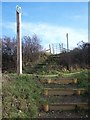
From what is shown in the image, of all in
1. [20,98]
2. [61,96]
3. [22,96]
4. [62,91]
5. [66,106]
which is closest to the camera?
[20,98]

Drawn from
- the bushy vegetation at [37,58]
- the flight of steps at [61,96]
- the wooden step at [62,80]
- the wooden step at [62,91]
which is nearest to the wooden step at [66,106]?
the flight of steps at [61,96]

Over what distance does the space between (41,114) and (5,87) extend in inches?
36.9

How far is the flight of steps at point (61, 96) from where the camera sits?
21.7 feet

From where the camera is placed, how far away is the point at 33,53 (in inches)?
532

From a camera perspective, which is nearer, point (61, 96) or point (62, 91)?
point (61, 96)

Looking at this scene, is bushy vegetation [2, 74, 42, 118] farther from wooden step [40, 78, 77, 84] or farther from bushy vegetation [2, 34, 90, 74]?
bushy vegetation [2, 34, 90, 74]

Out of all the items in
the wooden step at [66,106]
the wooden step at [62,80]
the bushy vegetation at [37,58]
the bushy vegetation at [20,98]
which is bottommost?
the wooden step at [66,106]

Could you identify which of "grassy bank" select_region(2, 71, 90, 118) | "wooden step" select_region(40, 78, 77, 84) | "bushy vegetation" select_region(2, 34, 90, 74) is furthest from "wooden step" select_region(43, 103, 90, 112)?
"bushy vegetation" select_region(2, 34, 90, 74)

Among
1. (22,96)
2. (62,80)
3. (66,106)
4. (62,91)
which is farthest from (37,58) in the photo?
(22,96)

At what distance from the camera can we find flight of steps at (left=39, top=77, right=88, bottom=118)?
6621mm

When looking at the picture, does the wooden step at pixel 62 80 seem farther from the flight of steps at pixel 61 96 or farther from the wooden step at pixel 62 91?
the wooden step at pixel 62 91

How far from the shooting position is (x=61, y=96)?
24.0 ft

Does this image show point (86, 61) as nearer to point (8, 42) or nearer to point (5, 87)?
point (8, 42)

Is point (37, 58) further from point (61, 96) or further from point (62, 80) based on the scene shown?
point (61, 96)
